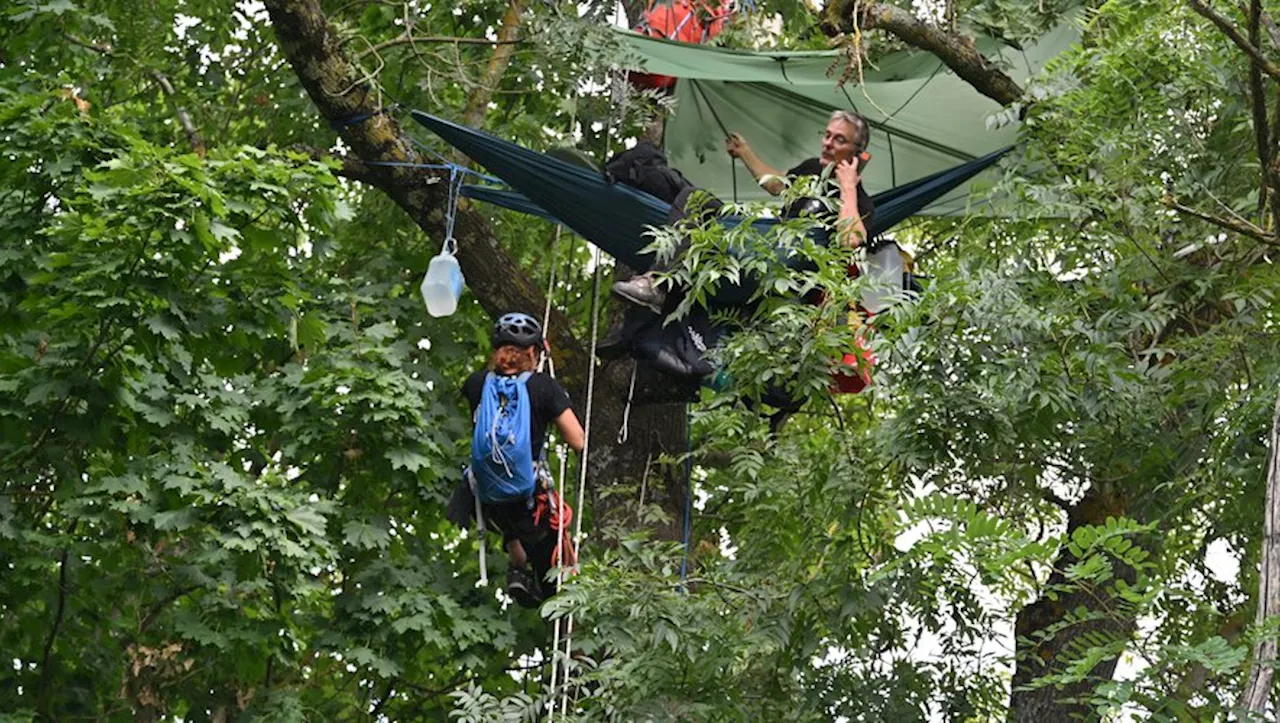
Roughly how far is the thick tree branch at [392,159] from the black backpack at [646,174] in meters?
0.82

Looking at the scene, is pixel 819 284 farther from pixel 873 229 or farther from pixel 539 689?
pixel 539 689

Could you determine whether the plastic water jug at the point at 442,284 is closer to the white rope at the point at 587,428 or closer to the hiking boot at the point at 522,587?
the white rope at the point at 587,428

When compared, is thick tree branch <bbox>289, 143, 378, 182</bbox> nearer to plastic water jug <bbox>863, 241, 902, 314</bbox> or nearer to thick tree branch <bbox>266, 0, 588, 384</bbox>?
thick tree branch <bbox>266, 0, 588, 384</bbox>

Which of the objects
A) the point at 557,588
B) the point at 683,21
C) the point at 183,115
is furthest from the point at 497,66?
the point at 557,588

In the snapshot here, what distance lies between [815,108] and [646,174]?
1.06 meters

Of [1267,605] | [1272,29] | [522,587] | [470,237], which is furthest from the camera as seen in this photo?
[470,237]

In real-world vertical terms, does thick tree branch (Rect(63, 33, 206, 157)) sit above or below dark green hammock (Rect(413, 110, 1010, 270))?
above

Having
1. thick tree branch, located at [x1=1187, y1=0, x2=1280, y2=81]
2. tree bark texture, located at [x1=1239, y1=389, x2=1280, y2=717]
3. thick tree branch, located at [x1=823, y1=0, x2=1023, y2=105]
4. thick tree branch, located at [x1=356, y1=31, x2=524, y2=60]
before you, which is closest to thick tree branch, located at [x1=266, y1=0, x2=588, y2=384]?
thick tree branch, located at [x1=356, y1=31, x2=524, y2=60]

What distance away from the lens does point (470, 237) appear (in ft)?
25.6

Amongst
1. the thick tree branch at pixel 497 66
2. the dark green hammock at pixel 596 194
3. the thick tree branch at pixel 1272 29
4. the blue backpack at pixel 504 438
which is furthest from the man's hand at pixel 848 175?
the thick tree branch at pixel 1272 29

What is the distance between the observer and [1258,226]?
19.5 feet

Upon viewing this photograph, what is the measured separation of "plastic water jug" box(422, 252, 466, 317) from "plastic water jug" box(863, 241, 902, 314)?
3.78ft

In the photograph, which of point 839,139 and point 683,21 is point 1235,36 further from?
point 683,21

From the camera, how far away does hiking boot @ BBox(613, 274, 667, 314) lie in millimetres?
6750
